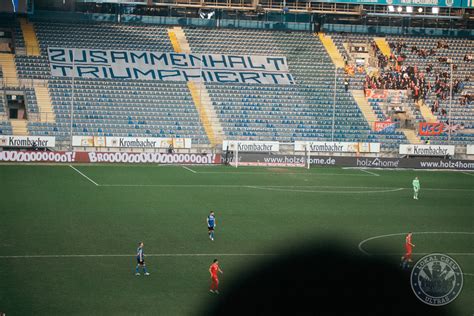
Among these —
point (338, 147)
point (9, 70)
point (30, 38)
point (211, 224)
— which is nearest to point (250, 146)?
point (338, 147)

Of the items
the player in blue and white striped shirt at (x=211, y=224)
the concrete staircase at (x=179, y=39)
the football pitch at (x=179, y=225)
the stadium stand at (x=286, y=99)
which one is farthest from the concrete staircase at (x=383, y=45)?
the player in blue and white striped shirt at (x=211, y=224)

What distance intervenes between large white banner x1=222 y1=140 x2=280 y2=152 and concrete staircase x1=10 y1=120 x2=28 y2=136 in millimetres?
15627

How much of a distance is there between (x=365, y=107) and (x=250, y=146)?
1347 cm

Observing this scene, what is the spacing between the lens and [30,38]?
223 ft

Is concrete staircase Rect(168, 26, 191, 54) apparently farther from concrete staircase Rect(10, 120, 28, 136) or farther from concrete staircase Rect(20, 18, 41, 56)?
Answer: concrete staircase Rect(10, 120, 28, 136)

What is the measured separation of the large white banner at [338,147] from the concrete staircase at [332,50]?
10.9 metres

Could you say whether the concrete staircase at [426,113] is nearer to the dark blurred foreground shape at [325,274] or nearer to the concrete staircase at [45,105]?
the concrete staircase at [45,105]

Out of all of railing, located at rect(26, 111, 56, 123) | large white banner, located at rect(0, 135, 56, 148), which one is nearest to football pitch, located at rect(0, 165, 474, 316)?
large white banner, located at rect(0, 135, 56, 148)

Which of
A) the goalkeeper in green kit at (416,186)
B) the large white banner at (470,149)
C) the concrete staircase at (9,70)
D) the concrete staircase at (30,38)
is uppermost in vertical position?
the concrete staircase at (30,38)

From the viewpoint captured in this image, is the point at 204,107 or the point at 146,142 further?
the point at 204,107

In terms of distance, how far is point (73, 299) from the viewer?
2211cm

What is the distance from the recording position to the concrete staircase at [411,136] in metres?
67.9

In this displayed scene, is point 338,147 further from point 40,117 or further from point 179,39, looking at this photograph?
point 40,117

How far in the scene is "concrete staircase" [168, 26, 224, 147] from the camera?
211 ft
